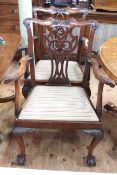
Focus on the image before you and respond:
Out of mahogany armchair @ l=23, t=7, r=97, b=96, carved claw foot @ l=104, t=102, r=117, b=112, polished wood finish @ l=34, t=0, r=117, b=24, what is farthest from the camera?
polished wood finish @ l=34, t=0, r=117, b=24

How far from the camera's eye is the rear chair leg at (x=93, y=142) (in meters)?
1.69

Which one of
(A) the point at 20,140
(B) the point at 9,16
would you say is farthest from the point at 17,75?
(B) the point at 9,16

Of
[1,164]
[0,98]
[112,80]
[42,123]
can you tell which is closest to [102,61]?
[112,80]

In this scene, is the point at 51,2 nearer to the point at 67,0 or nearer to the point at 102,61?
the point at 67,0

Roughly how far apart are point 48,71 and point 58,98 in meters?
0.45

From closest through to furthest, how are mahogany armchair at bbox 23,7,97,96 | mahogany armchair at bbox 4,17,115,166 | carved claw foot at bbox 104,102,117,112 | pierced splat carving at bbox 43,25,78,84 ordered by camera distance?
mahogany armchair at bbox 4,17,115,166
pierced splat carving at bbox 43,25,78,84
mahogany armchair at bbox 23,7,97,96
carved claw foot at bbox 104,102,117,112

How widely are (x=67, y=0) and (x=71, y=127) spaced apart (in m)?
2.17

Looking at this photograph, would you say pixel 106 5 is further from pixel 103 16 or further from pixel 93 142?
pixel 93 142

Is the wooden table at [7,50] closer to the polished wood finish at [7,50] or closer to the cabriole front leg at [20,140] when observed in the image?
the polished wood finish at [7,50]

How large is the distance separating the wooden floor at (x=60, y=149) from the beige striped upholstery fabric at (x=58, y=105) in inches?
16.6

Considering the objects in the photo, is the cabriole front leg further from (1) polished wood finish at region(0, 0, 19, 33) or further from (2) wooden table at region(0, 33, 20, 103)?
(1) polished wood finish at region(0, 0, 19, 33)

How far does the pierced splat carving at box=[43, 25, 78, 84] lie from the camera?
6.39 feet

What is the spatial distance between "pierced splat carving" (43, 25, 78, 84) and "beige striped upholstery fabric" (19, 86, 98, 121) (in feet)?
0.42

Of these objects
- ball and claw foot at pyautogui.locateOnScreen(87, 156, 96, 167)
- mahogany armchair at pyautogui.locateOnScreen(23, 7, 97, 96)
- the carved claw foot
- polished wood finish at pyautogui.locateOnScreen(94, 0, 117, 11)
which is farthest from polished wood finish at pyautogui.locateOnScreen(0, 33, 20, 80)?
polished wood finish at pyautogui.locateOnScreen(94, 0, 117, 11)
